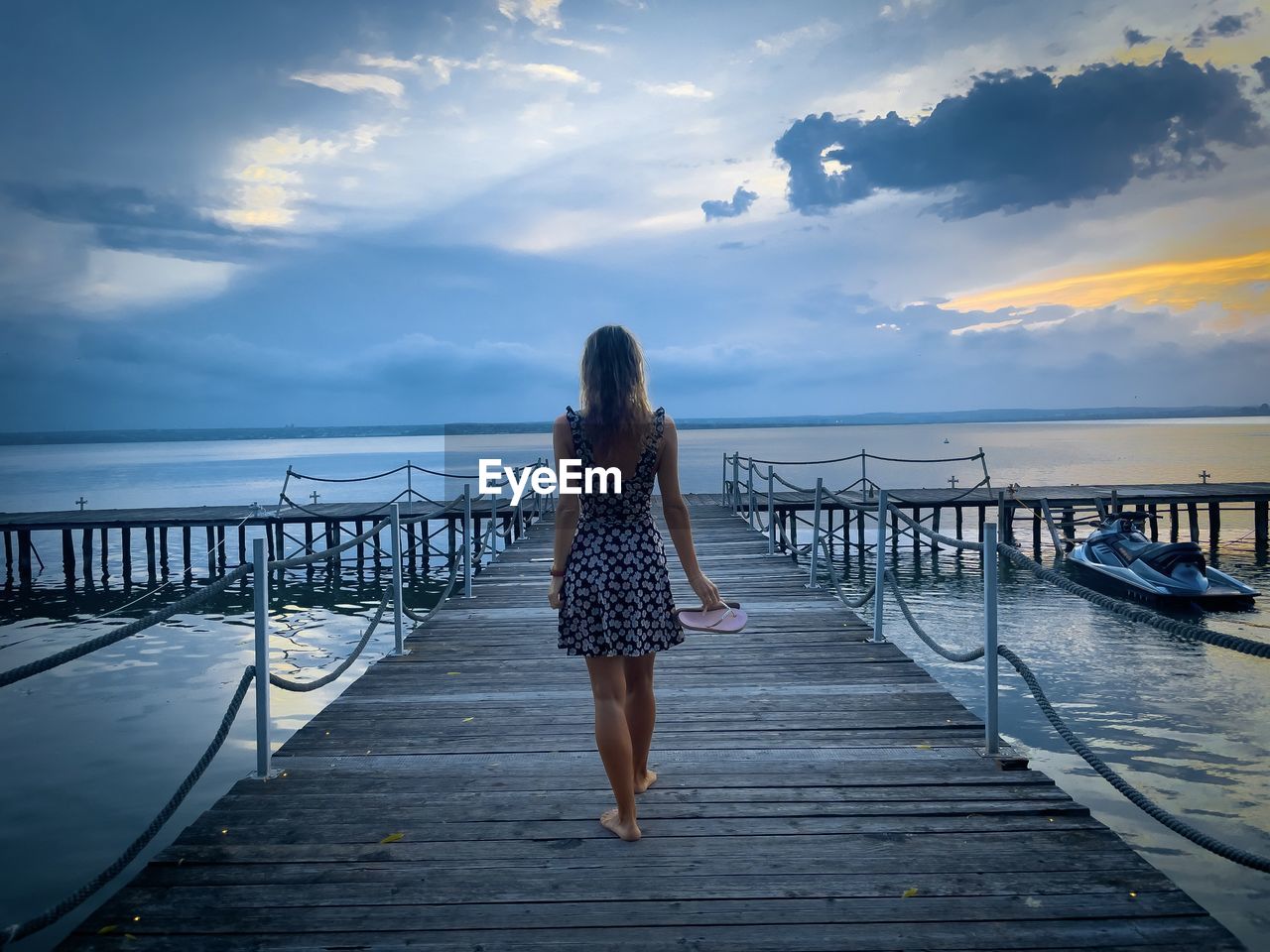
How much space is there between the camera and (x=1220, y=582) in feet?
47.0

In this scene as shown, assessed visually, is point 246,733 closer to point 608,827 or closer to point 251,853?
point 251,853

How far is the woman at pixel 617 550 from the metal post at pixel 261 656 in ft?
5.55

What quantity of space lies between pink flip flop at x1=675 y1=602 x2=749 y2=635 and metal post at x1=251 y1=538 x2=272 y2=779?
6.58 feet

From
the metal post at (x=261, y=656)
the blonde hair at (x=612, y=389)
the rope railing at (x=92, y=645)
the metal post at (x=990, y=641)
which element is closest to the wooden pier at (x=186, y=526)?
the metal post at (x=261, y=656)

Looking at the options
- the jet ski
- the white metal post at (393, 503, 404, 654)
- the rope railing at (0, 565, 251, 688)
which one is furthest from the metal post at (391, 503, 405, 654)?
the jet ski

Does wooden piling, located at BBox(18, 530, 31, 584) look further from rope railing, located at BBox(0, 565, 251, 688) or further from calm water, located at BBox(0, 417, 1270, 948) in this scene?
rope railing, located at BBox(0, 565, 251, 688)

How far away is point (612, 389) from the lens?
118 inches

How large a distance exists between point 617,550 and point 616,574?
0.30 feet

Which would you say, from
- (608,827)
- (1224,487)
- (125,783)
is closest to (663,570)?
(608,827)

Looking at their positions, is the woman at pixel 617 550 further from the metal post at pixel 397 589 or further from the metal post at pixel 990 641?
the metal post at pixel 397 589

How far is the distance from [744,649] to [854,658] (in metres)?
0.83

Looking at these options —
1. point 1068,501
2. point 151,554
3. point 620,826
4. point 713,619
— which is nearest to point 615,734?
point 620,826

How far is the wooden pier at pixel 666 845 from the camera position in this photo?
8.55ft

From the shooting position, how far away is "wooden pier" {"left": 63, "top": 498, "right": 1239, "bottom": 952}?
261 centimetres
